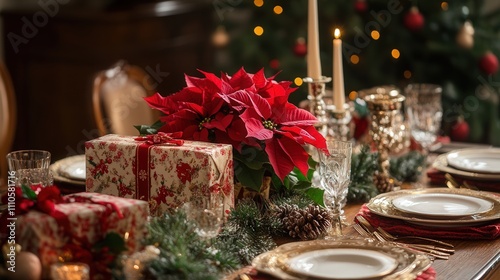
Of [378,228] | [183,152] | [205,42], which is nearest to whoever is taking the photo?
[183,152]

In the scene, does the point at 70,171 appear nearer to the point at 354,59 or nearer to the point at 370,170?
the point at 370,170

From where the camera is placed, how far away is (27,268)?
1.17m

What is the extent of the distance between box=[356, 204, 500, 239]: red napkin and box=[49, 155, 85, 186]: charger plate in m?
0.72

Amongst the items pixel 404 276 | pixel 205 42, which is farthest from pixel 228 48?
pixel 404 276

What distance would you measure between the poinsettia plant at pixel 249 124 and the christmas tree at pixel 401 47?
6.95ft

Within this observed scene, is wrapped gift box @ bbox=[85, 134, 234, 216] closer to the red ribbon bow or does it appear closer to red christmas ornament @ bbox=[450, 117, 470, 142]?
the red ribbon bow

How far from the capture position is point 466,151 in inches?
84.4

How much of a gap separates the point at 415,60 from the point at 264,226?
2.61 metres

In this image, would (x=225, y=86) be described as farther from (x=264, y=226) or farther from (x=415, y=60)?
(x=415, y=60)

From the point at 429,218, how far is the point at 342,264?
1.11ft

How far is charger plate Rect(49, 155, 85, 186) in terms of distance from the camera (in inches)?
76.1

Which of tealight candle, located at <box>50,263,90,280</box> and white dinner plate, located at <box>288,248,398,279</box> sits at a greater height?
tealight candle, located at <box>50,263,90,280</box>

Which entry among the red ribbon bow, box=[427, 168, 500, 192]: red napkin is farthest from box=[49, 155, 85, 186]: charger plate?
box=[427, 168, 500, 192]: red napkin

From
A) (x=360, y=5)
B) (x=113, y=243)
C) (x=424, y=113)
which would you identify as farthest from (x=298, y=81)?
(x=113, y=243)
